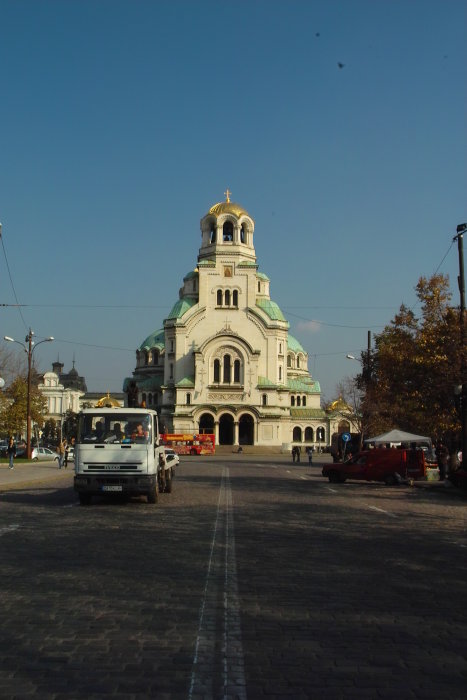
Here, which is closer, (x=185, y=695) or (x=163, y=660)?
(x=185, y=695)

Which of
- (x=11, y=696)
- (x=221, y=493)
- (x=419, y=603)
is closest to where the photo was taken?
(x=11, y=696)

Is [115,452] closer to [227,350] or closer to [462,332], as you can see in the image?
[462,332]

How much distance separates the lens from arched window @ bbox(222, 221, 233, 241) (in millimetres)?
96750

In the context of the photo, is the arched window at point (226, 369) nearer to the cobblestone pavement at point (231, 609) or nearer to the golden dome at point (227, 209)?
the golden dome at point (227, 209)

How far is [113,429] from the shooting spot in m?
19.5

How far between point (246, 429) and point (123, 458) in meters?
74.1

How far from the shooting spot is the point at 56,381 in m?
140

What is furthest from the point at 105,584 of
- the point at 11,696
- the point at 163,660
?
the point at 11,696

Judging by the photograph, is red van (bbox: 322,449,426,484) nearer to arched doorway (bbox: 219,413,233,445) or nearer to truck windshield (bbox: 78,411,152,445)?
truck windshield (bbox: 78,411,152,445)

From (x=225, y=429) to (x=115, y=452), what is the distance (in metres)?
74.0

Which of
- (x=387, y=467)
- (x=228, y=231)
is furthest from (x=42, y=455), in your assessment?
(x=228, y=231)

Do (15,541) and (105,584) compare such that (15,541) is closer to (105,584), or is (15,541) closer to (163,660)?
(105,584)

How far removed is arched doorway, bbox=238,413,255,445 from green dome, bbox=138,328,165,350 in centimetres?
2084

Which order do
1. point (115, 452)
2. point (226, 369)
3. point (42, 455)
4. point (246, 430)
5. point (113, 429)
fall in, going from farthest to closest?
point (246, 430), point (226, 369), point (42, 455), point (113, 429), point (115, 452)
